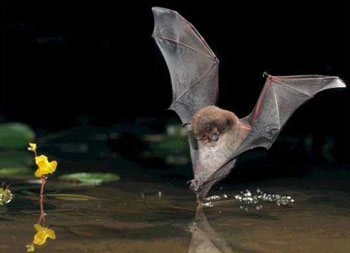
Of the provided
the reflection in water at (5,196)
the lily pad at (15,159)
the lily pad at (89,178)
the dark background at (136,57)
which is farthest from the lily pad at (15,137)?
the reflection in water at (5,196)

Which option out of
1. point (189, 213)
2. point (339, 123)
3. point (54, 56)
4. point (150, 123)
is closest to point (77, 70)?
point (54, 56)

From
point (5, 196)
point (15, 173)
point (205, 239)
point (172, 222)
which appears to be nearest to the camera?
point (205, 239)

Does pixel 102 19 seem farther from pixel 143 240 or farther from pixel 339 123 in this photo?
pixel 143 240

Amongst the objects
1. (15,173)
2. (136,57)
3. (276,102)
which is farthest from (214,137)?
(136,57)

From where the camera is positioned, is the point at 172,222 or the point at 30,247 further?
the point at 172,222

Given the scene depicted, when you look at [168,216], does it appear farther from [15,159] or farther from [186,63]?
[15,159]

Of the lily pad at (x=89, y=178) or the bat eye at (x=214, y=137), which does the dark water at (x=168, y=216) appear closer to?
the lily pad at (x=89, y=178)
